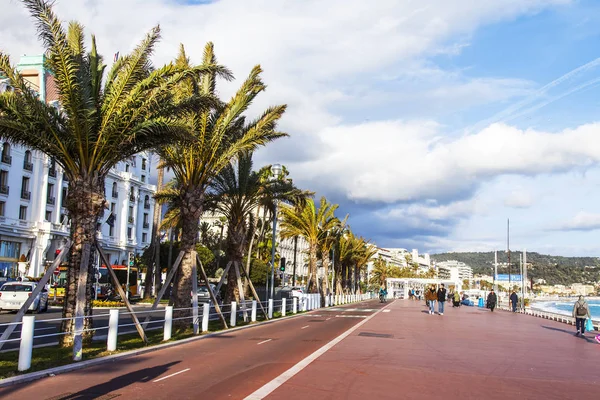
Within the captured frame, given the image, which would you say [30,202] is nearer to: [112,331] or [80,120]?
[80,120]

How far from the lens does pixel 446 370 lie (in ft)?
37.0

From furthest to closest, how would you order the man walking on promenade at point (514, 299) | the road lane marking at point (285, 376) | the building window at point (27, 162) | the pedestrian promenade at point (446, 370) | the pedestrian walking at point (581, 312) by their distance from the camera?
the building window at point (27, 162) → the man walking on promenade at point (514, 299) → the pedestrian walking at point (581, 312) → the pedestrian promenade at point (446, 370) → the road lane marking at point (285, 376)

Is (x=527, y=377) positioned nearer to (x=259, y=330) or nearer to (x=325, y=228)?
(x=259, y=330)

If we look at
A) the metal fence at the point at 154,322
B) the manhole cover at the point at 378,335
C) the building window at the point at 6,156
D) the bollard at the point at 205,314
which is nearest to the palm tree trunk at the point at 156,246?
the metal fence at the point at 154,322

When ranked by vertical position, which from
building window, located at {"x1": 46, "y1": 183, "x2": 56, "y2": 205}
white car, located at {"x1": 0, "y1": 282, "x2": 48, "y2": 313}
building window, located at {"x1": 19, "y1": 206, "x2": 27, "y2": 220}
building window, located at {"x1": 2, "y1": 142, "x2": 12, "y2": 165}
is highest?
building window, located at {"x1": 2, "y1": 142, "x2": 12, "y2": 165}

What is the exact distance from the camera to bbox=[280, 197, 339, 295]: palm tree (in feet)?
141

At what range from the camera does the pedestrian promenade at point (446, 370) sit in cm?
895

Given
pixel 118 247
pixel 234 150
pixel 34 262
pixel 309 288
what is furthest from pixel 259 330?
pixel 118 247

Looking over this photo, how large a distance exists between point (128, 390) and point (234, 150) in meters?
11.4

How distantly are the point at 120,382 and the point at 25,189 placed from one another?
51.0 metres

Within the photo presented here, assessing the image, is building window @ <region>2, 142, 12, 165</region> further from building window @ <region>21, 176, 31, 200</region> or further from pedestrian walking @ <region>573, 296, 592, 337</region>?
pedestrian walking @ <region>573, 296, 592, 337</region>

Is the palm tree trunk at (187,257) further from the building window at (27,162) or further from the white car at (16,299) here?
the building window at (27,162)

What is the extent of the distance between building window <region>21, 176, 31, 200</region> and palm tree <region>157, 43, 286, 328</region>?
133 feet

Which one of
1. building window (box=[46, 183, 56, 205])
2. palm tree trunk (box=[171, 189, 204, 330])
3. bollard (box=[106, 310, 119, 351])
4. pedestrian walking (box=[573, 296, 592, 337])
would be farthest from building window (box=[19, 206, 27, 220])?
pedestrian walking (box=[573, 296, 592, 337])
